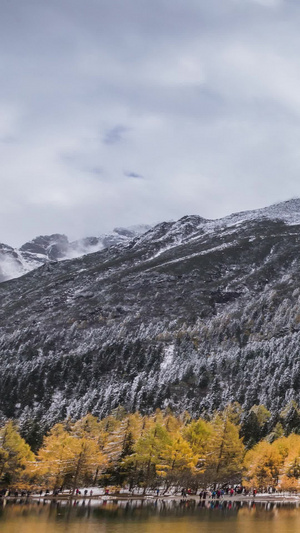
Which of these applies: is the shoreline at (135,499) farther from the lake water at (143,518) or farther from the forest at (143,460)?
the lake water at (143,518)

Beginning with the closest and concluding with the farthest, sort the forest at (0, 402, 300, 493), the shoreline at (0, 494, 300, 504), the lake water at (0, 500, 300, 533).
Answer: the lake water at (0, 500, 300, 533), the shoreline at (0, 494, 300, 504), the forest at (0, 402, 300, 493)

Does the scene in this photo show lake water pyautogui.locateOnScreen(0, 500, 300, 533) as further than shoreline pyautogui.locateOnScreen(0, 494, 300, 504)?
No

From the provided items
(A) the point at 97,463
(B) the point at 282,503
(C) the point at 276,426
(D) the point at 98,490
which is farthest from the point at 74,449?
(C) the point at 276,426

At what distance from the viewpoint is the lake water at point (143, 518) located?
135ft

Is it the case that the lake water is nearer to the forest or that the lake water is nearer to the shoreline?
the shoreline

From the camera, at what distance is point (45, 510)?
57250mm

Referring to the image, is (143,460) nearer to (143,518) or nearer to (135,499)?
(135,499)

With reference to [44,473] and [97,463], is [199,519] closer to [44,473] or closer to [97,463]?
[97,463]

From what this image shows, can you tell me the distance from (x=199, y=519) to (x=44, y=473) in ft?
122

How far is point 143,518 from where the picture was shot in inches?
1935

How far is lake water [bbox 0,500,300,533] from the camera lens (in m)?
41.2

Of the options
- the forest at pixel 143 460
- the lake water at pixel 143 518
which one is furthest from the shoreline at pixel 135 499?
the lake water at pixel 143 518

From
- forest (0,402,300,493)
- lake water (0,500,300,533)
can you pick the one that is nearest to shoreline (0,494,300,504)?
forest (0,402,300,493)

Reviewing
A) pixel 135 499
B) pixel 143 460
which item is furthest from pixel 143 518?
pixel 143 460
